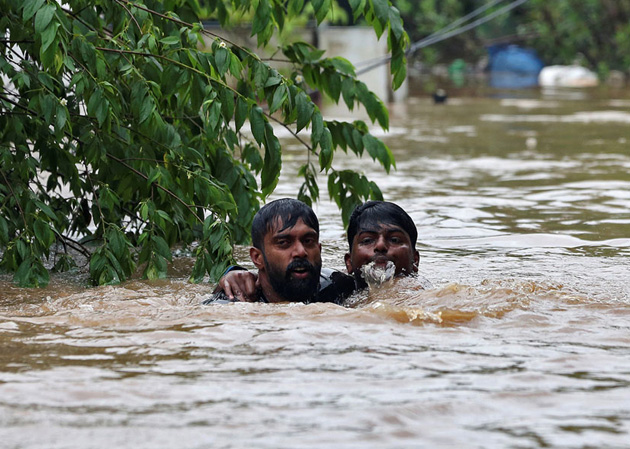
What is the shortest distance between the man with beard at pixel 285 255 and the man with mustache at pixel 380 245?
10 cm

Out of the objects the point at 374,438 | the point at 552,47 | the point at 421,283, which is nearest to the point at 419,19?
the point at 552,47

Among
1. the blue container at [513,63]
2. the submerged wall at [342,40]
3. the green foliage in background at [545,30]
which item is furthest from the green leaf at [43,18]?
the blue container at [513,63]

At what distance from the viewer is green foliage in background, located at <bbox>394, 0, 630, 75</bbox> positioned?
110 ft

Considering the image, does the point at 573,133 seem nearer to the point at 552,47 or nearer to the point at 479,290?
the point at 479,290

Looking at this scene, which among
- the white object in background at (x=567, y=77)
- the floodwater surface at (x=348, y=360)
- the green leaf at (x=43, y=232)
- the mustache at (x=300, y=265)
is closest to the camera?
the floodwater surface at (x=348, y=360)

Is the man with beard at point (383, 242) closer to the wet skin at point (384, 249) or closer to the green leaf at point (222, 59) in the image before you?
the wet skin at point (384, 249)

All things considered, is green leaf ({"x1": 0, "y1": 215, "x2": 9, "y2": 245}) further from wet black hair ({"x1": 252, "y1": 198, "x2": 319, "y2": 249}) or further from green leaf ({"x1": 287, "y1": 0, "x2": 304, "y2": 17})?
green leaf ({"x1": 287, "y1": 0, "x2": 304, "y2": 17})

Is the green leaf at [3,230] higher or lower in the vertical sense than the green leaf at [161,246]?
higher

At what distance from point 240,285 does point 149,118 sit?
103 cm

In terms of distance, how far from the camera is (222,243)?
247 inches

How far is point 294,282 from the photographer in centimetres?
566

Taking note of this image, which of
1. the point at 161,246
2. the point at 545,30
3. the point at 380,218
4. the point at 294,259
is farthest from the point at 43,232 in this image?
the point at 545,30

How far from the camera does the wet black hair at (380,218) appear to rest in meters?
5.97

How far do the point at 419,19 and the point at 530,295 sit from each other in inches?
1301
